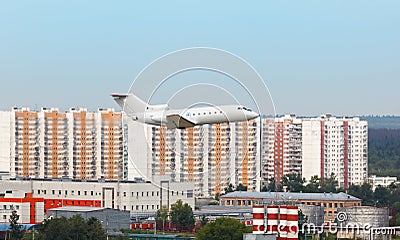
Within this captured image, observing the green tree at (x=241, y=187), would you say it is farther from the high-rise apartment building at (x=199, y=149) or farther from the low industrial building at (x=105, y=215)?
the low industrial building at (x=105, y=215)

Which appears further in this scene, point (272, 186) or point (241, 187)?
point (272, 186)

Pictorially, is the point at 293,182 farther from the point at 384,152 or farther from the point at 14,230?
the point at 14,230

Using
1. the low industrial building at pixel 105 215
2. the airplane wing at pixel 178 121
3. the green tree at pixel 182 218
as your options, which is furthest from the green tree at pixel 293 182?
the airplane wing at pixel 178 121

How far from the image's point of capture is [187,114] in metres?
22.6

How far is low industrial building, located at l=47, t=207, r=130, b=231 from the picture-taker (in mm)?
31609

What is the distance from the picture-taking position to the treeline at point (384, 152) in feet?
164

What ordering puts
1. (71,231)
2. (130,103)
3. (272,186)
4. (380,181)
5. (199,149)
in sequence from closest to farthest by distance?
(130,103), (71,231), (199,149), (272,186), (380,181)

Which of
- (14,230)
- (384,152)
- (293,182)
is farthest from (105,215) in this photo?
(384,152)

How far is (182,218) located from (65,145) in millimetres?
9361

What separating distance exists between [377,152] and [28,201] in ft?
71.7

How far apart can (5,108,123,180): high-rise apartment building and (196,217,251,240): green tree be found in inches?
531

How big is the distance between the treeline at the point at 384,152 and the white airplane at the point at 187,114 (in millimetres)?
26627

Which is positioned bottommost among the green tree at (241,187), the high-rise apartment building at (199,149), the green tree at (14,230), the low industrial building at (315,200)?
the green tree at (14,230)

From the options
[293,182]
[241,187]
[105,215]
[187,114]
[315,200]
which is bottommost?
[105,215]
